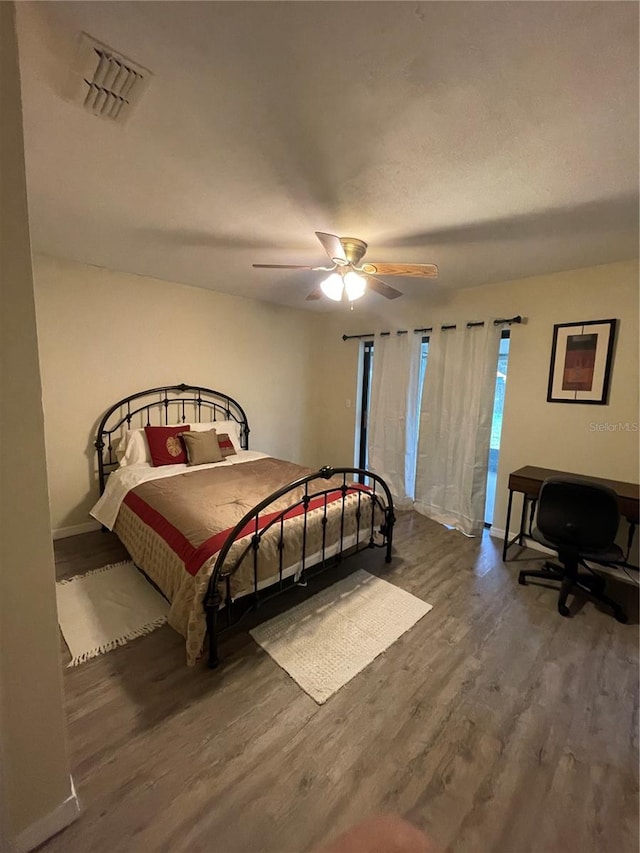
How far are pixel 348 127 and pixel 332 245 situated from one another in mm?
638

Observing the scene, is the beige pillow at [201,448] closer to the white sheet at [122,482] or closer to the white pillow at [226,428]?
the white sheet at [122,482]

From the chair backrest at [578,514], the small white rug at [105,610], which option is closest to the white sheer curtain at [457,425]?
the chair backrest at [578,514]

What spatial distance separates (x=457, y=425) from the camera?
3.63 metres

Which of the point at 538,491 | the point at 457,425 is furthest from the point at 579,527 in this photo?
the point at 457,425

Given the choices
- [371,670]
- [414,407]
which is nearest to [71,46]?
[371,670]

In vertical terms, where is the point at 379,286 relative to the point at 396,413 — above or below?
above

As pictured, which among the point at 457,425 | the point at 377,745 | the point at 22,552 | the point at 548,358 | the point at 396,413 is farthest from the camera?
the point at 396,413

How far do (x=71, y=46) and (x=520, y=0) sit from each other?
4.27 ft

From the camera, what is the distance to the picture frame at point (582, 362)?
2793 millimetres

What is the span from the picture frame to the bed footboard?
1.86 m

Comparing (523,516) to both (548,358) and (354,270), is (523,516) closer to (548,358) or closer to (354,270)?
(548,358)

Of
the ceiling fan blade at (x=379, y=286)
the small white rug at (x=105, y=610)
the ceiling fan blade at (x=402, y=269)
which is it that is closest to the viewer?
the small white rug at (x=105, y=610)

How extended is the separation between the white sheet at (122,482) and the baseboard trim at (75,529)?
150 millimetres

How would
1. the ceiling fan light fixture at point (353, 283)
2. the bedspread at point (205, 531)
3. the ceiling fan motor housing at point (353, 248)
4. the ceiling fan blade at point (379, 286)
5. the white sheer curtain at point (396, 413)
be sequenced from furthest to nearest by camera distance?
the white sheer curtain at point (396, 413) < the ceiling fan blade at point (379, 286) < the ceiling fan light fixture at point (353, 283) < the ceiling fan motor housing at point (353, 248) < the bedspread at point (205, 531)
